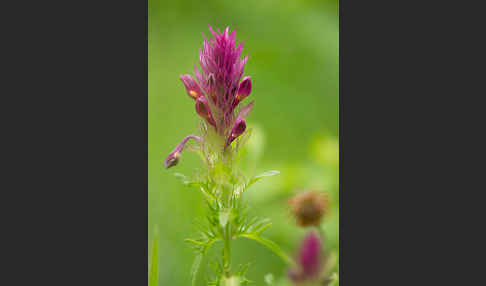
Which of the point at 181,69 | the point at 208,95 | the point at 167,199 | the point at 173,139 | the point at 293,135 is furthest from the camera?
the point at 293,135

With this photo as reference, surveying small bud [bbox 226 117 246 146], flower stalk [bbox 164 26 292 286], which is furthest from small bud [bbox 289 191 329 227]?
small bud [bbox 226 117 246 146]

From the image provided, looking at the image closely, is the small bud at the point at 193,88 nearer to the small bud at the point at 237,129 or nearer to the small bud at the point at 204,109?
the small bud at the point at 204,109

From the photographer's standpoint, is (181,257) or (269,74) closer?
(181,257)

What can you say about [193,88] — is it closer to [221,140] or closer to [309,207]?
[221,140]

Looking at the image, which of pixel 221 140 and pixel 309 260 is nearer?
pixel 309 260

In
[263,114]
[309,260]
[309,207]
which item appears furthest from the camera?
[263,114]

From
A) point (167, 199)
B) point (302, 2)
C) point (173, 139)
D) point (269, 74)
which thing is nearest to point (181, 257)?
point (167, 199)

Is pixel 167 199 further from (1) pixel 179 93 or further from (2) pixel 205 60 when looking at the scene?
(2) pixel 205 60

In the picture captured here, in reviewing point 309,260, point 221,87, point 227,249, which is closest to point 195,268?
point 227,249
